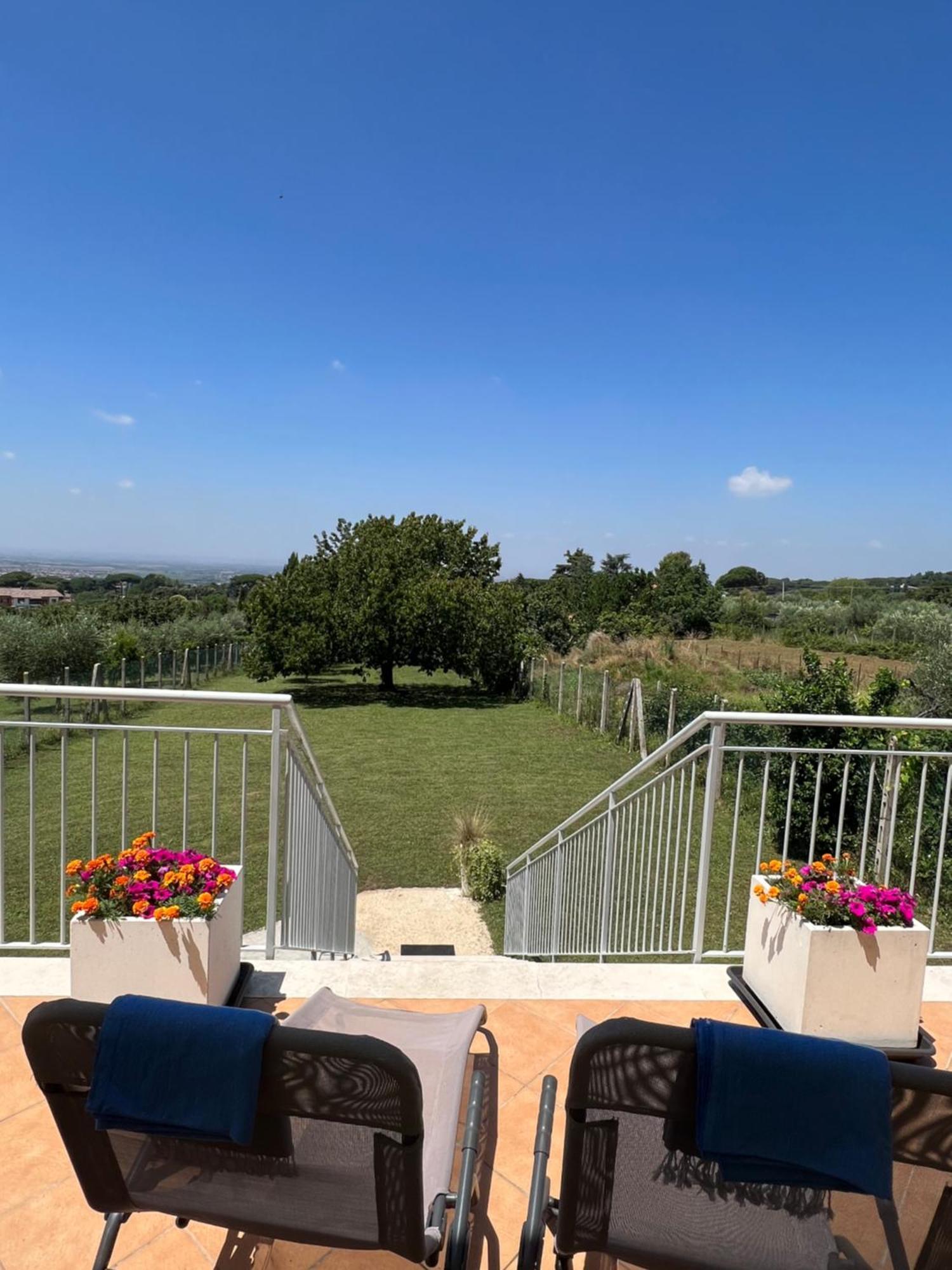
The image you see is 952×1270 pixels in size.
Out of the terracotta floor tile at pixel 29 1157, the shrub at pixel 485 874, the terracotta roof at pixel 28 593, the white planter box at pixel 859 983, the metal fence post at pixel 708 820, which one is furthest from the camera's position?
the terracotta roof at pixel 28 593

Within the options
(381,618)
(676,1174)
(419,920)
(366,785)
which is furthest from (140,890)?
(381,618)

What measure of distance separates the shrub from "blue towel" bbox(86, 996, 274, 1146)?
7.18 m

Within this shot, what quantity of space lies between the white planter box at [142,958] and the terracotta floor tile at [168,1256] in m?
0.63

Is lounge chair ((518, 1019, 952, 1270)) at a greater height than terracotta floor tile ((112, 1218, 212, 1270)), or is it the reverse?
lounge chair ((518, 1019, 952, 1270))

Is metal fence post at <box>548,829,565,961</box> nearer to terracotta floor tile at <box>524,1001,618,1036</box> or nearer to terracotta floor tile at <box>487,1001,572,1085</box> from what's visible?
terracotta floor tile at <box>524,1001,618,1036</box>

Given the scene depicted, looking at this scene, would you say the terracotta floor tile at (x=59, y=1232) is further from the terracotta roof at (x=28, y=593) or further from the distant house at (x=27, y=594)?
the terracotta roof at (x=28, y=593)

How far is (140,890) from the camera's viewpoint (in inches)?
85.4

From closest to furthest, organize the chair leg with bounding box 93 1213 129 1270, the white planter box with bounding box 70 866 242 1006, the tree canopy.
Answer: the chair leg with bounding box 93 1213 129 1270
the white planter box with bounding box 70 866 242 1006
the tree canopy

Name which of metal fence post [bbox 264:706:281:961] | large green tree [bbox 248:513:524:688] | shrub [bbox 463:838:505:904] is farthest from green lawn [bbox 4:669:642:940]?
metal fence post [bbox 264:706:281:961]

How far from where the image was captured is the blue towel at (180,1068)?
0.93 m

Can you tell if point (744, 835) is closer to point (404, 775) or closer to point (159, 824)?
point (404, 775)

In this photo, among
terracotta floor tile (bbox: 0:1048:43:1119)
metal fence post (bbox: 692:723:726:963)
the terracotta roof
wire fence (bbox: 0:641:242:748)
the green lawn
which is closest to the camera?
terracotta floor tile (bbox: 0:1048:43:1119)

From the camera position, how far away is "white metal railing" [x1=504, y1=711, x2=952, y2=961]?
8.98ft

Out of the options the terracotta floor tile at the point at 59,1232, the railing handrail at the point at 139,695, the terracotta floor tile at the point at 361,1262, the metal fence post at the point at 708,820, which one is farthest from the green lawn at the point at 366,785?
the terracotta floor tile at the point at 361,1262
